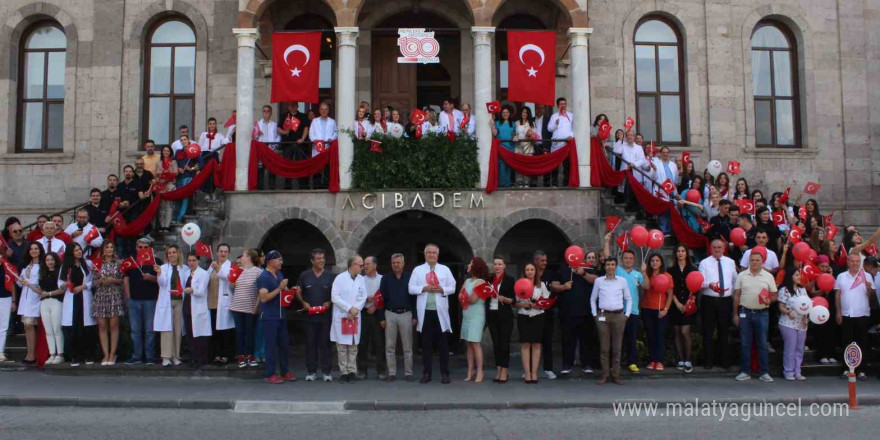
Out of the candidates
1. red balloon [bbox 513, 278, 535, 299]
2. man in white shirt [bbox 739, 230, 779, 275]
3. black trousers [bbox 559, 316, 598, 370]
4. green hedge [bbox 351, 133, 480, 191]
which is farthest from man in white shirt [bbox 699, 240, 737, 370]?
green hedge [bbox 351, 133, 480, 191]

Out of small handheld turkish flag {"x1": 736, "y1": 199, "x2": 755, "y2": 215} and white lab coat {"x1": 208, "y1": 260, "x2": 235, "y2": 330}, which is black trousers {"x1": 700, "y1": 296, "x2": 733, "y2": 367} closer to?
small handheld turkish flag {"x1": 736, "y1": 199, "x2": 755, "y2": 215}

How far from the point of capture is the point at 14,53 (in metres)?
19.4

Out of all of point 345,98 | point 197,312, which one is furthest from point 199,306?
point 345,98

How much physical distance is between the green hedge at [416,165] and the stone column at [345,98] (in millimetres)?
209

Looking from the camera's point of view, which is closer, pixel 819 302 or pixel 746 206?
pixel 819 302

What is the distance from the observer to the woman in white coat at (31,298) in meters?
13.4

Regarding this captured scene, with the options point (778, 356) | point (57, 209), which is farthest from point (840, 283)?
point (57, 209)

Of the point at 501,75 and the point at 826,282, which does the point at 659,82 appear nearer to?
the point at 501,75

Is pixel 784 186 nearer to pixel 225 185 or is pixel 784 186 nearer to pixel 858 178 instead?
pixel 858 178

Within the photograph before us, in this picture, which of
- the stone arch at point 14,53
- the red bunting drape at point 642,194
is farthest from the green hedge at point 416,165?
the stone arch at point 14,53

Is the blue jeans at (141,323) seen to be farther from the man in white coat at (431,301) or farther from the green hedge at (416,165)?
the green hedge at (416,165)

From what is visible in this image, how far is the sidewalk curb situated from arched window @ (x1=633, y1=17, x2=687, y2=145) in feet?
31.8

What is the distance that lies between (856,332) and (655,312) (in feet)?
10.9

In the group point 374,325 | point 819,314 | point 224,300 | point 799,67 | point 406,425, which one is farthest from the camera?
point 799,67
